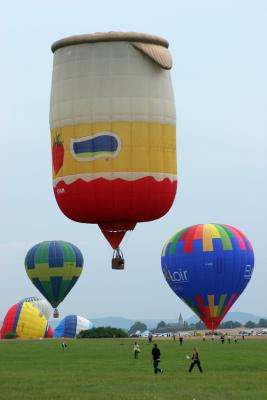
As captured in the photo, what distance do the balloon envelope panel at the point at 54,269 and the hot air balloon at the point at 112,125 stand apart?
45339mm

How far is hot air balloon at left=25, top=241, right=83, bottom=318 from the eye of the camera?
78.0 meters

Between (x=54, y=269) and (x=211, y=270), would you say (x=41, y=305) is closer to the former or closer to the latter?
(x=54, y=269)

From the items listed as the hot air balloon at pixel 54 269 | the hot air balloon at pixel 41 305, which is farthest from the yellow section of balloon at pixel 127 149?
the hot air balloon at pixel 41 305

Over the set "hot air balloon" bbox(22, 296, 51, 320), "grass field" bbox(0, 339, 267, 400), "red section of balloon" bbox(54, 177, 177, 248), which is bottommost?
"grass field" bbox(0, 339, 267, 400)

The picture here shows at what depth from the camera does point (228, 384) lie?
3044cm

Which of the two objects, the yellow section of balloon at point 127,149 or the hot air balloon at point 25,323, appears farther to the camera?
the hot air balloon at point 25,323

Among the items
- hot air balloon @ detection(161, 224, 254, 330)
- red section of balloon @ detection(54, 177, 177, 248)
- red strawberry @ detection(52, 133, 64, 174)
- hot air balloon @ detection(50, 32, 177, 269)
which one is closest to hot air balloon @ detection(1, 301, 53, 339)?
hot air balloon @ detection(161, 224, 254, 330)

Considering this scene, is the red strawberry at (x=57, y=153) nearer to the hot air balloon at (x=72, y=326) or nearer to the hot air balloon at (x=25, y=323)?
the hot air balloon at (x=25, y=323)

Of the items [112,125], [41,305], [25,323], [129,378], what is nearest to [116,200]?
[112,125]

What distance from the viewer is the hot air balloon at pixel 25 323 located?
300 feet

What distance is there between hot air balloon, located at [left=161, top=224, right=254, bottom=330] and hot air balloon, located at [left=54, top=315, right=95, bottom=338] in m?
38.8

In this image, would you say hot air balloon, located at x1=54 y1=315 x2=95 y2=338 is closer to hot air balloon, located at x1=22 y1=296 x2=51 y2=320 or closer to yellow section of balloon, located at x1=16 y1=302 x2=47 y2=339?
hot air balloon, located at x1=22 y1=296 x2=51 y2=320

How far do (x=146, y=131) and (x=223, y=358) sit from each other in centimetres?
1571

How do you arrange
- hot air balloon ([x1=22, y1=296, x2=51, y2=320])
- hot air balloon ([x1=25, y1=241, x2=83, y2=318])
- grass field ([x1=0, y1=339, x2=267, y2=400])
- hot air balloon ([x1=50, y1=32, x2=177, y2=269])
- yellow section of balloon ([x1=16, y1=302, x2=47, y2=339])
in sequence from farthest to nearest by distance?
1. hot air balloon ([x1=22, y1=296, x2=51, y2=320])
2. yellow section of balloon ([x1=16, y1=302, x2=47, y2=339])
3. hot air balloon ([x1=25, y1=241, x2=83, y2=318])
4. hot air balloon ([x1=50, y1=32, x2=177, y2=269])
5. grass field ([x1=0, y1=339, x2=267, y2=400])
